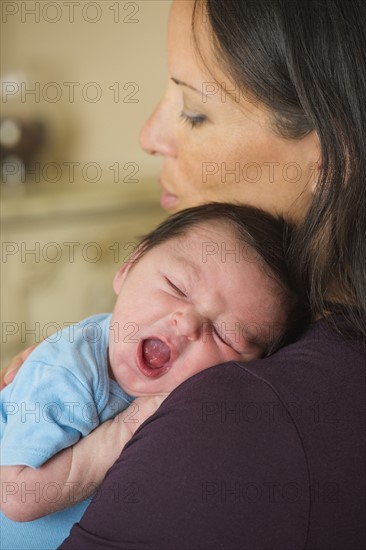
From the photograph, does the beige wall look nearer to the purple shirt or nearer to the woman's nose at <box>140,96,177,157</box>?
the woman's nose at <box>140,96,177,157</box>

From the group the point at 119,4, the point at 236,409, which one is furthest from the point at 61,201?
the point at 236,409

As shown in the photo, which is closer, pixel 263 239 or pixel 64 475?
pixel 64 475

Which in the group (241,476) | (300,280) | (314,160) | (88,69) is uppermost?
(88,69)

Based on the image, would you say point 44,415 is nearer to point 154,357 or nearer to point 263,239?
point 154,357

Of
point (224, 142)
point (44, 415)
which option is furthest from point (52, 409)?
point (224, 142)

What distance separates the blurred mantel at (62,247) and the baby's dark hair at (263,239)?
1.91 m

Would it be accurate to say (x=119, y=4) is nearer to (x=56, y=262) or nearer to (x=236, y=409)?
(x=56, y=262)

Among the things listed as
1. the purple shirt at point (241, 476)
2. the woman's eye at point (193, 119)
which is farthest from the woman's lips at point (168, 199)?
the purple shirt at point (241, 476)

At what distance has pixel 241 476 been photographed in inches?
35.3

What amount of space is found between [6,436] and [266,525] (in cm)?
42

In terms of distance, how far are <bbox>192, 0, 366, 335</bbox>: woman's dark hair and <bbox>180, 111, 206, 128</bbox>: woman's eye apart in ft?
0.52

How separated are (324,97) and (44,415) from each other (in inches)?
25.6

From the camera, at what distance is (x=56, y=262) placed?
11.0 ft

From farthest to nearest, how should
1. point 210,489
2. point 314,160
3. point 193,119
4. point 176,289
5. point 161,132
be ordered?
point 161,132
point 193,119
point 314,160
point 176,289
point 210,489
